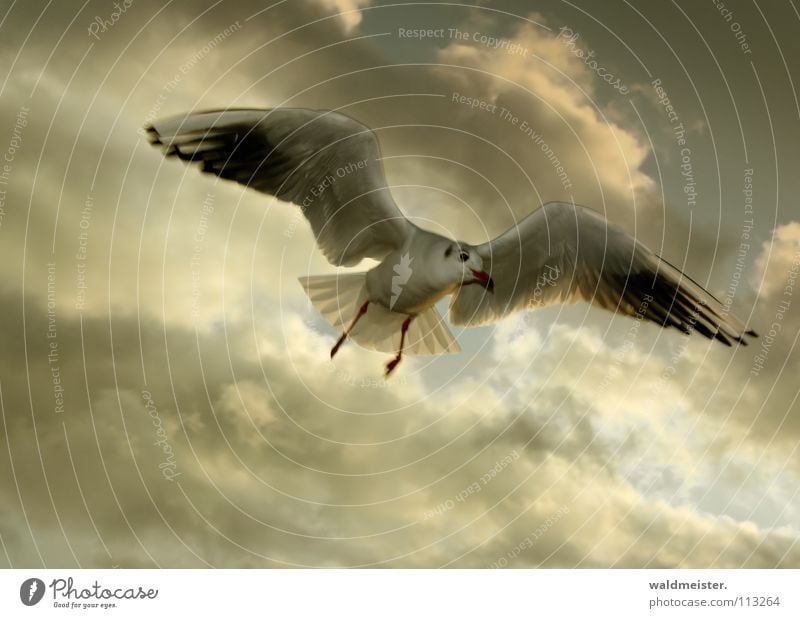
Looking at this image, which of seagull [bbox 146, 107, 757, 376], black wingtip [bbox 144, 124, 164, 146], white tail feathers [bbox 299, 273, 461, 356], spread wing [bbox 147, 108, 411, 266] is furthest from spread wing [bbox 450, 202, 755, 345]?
black wingtip [bbox 144, 124, 164, 146]

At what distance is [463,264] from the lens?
4.97 meters

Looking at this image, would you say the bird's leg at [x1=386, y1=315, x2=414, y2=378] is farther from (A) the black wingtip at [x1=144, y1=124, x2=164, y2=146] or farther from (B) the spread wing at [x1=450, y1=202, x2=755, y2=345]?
(A) the black wingtip at [x1=144, y1=124, x2=164, y2=146]

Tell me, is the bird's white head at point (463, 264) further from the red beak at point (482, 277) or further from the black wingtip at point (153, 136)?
the black wingtip at point (153, 136)

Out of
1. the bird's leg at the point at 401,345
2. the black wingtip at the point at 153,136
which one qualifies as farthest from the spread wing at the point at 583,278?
the black wingtip at the point at 153,136

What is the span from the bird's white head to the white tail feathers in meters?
0.35

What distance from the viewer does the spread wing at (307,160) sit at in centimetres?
462

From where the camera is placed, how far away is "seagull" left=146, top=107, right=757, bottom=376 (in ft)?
15.4

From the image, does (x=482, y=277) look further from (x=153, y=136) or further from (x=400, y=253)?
(x=153, y=136)

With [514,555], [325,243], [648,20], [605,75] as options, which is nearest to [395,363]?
[325,243]

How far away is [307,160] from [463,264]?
3.25 feet

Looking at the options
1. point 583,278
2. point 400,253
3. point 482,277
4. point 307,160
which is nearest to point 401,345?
point 400,253

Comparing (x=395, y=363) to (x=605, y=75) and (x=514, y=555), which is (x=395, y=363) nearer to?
(x=514, y=555)

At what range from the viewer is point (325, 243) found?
5117mm
